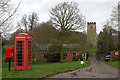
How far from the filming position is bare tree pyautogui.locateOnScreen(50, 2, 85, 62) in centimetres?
3049

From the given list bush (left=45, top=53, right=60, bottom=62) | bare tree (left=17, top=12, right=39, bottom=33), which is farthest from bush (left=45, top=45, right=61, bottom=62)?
bare tree (left=17, top=12, right=39, bottom=33)

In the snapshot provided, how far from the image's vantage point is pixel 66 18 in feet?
104

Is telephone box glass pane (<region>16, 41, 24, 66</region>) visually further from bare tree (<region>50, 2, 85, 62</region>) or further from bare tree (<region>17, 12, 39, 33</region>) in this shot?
bare tree (<region>17, 12, 39, 33</region>)

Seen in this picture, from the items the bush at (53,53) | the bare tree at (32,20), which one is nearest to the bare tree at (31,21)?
the bare tree at (32,20)

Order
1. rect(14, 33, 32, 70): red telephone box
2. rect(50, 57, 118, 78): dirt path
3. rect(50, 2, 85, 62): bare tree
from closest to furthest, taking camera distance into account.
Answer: rect(50, 57, 118, 78): dirt path → rect(14, 33, 32, 70): red telephone box → rect(50, 2, 85, 62): bare tree

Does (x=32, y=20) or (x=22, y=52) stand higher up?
(x=32, y=20)

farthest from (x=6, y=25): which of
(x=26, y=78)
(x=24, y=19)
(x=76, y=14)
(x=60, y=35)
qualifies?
(x=24, y=19)

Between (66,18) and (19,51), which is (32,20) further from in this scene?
(19,51)

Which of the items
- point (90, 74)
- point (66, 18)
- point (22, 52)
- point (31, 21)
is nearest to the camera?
point (90, 74)

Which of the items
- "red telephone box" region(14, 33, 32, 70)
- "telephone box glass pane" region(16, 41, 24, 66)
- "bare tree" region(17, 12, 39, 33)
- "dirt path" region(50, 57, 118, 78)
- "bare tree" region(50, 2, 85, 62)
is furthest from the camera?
"bare tree" region(17, 12, 39, 33)

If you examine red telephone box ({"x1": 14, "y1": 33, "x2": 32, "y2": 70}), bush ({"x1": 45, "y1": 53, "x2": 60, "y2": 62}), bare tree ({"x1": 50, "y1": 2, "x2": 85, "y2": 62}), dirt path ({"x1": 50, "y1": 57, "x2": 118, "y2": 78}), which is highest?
bare tree ({"x1": 50, "y1": 2, "x2": 85, "y2": 62})

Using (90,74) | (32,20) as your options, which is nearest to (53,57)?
(32,20)

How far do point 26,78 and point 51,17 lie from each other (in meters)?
23.8

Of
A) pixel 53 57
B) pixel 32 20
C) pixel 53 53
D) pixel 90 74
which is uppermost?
pixel 32 20
